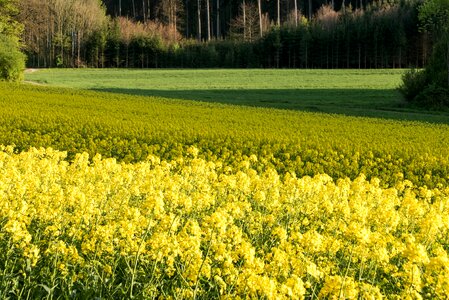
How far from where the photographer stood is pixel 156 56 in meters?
84.2

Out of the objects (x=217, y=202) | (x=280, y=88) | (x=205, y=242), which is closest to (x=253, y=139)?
(x=217, y=202)

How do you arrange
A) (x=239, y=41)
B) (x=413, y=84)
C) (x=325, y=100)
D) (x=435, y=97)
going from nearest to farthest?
→ (x=435, y=97) → (x=413, y=84) → (x=325, y=100) → (x=239, y=41)

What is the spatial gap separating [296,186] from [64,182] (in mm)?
3450

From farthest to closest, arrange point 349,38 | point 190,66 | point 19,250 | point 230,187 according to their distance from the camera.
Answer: point 190,66, point 349,38, point 230,187, point 19,250

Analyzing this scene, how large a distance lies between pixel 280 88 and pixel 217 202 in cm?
4092

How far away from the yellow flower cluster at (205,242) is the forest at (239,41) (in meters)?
66.9

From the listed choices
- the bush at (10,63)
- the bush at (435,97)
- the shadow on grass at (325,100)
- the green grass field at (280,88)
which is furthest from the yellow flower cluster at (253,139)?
the bush at (10,63)

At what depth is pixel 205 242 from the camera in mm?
5578

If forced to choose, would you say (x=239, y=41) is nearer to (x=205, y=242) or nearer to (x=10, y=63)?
(x=10, y=63)

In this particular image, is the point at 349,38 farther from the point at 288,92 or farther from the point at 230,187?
the point at 230,187

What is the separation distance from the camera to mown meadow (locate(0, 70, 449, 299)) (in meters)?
4.58

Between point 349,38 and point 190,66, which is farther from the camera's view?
point 190,66

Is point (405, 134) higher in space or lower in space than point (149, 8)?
lower

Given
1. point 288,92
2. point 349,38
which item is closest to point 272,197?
point 288,92
